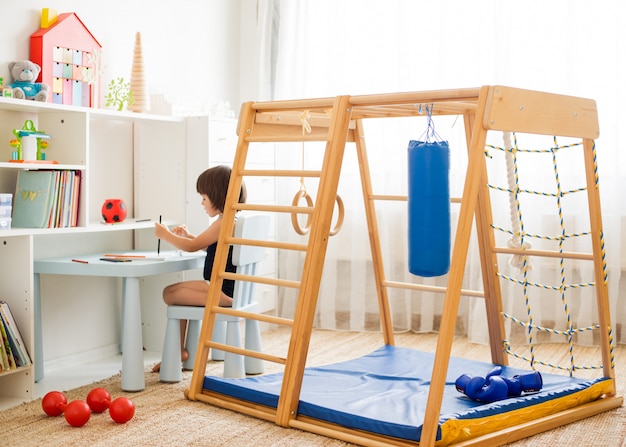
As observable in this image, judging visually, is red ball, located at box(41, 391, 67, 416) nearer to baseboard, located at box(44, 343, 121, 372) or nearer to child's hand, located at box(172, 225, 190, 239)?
baseboard, located at box(44, 343, 121, 372)

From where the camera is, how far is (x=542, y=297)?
4.46 metres

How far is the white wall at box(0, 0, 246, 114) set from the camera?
11.5ft

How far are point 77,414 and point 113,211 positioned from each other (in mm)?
1179

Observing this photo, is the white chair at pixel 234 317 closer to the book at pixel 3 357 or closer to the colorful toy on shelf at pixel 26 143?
the book at pixel 3 357

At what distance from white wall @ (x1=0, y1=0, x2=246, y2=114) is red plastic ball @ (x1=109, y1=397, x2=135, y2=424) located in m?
1.47

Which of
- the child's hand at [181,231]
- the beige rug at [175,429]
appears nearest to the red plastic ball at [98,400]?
the beige rug at [175,429]

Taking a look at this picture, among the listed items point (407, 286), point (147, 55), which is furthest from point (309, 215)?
point (147, 55)

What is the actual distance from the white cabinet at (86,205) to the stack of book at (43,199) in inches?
1.9

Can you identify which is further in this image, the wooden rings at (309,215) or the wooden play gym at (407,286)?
the wooden rings at (309,215)

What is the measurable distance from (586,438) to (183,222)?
2169 millimetres

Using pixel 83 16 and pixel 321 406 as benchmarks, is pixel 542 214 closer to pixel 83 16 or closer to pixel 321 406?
pixel 321 406

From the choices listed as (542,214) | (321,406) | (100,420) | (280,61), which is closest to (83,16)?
(280,61)

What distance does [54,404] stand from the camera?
9.70 feet

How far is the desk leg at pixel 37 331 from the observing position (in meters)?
3.49
